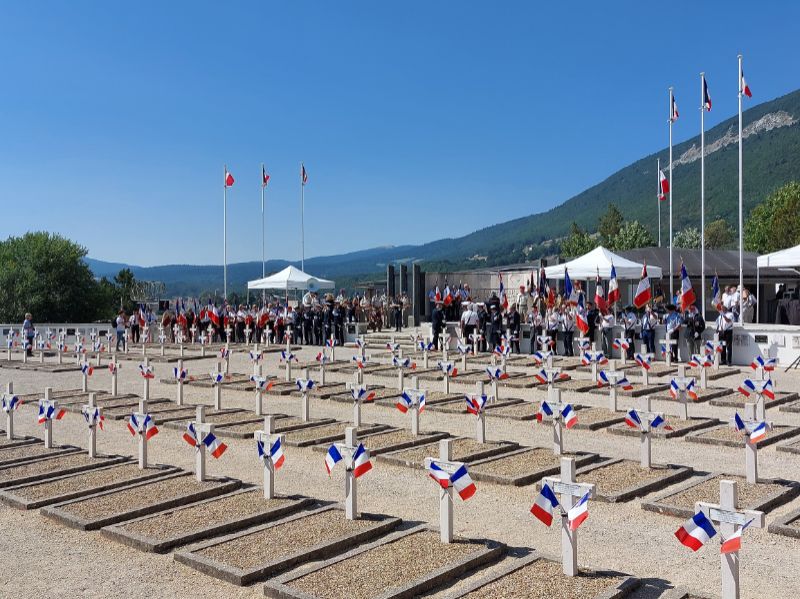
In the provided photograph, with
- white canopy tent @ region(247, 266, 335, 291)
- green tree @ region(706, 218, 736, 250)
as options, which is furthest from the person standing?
green tree @ region(706, 218, 736, 250)

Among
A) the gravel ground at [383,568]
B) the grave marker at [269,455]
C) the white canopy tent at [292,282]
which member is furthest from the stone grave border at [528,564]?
the white canopy tent at [292,282]

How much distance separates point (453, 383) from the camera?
20.4 m

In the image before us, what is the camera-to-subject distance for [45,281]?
61.0 metres

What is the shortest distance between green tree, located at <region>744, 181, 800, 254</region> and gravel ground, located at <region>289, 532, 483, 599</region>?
66.1 m

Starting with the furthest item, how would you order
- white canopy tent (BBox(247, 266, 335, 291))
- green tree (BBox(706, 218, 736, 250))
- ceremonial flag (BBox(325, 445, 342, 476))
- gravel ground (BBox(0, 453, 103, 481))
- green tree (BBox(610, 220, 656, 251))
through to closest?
1. green tree (BBox(706, 218, 736, 250))
2. green tree (BBox(610, 220, 656, 251))
3. white canopy tent (BBox(247, 266, 335, 291))
4. gravel ground (BBox(0, 453, 103, 481))
5. ceremonial flag (BBox(325, 445, 342, 476))

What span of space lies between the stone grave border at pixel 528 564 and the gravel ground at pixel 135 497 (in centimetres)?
407

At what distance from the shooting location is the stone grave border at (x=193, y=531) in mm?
7605

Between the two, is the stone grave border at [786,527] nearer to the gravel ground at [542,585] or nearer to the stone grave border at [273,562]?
the gravel ground at [542,585]

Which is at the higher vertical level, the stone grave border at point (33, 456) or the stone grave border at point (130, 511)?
the stone grave border at point (33, 456)

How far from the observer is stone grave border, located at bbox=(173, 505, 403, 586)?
22.3 feet

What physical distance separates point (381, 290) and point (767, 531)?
1501 inches

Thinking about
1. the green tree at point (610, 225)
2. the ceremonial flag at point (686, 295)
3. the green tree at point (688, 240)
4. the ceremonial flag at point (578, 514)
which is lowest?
the ceremonial flag at point (578, 514)

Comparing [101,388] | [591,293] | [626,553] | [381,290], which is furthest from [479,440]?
[381,290]

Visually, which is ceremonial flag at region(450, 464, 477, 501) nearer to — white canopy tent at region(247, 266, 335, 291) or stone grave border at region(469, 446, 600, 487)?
stone grave border at region(469, 446, 600, 487)
